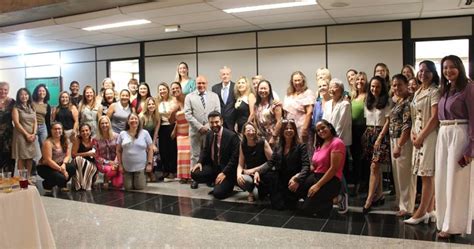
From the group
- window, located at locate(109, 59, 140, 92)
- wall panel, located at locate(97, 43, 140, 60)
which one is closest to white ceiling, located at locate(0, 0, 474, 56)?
wall panel, located at locate(97, 43, 140, 60)

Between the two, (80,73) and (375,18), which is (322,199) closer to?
(375,18)

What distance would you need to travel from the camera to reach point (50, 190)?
18.6 feet

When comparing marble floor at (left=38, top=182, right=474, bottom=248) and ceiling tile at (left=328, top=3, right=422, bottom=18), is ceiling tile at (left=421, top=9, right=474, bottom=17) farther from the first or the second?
marble floor at (left=38, top=182, right=474, bottom=248)

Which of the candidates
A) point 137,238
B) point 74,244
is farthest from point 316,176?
point 74,244

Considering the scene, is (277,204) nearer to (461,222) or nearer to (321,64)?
(461,222)

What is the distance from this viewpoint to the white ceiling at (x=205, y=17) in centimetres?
533

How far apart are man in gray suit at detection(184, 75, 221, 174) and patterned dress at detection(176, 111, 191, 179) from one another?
163mm

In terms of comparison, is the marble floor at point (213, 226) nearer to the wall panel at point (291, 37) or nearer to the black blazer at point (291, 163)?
the black blazer at point (291, 163)

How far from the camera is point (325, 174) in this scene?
4207mm

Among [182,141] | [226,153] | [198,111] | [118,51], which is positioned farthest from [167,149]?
[118,51]

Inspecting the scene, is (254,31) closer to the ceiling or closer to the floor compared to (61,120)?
closer to the ceiling

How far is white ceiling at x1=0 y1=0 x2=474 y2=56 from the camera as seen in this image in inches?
210

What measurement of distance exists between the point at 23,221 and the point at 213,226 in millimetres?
1761

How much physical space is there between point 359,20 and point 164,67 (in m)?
3.91
